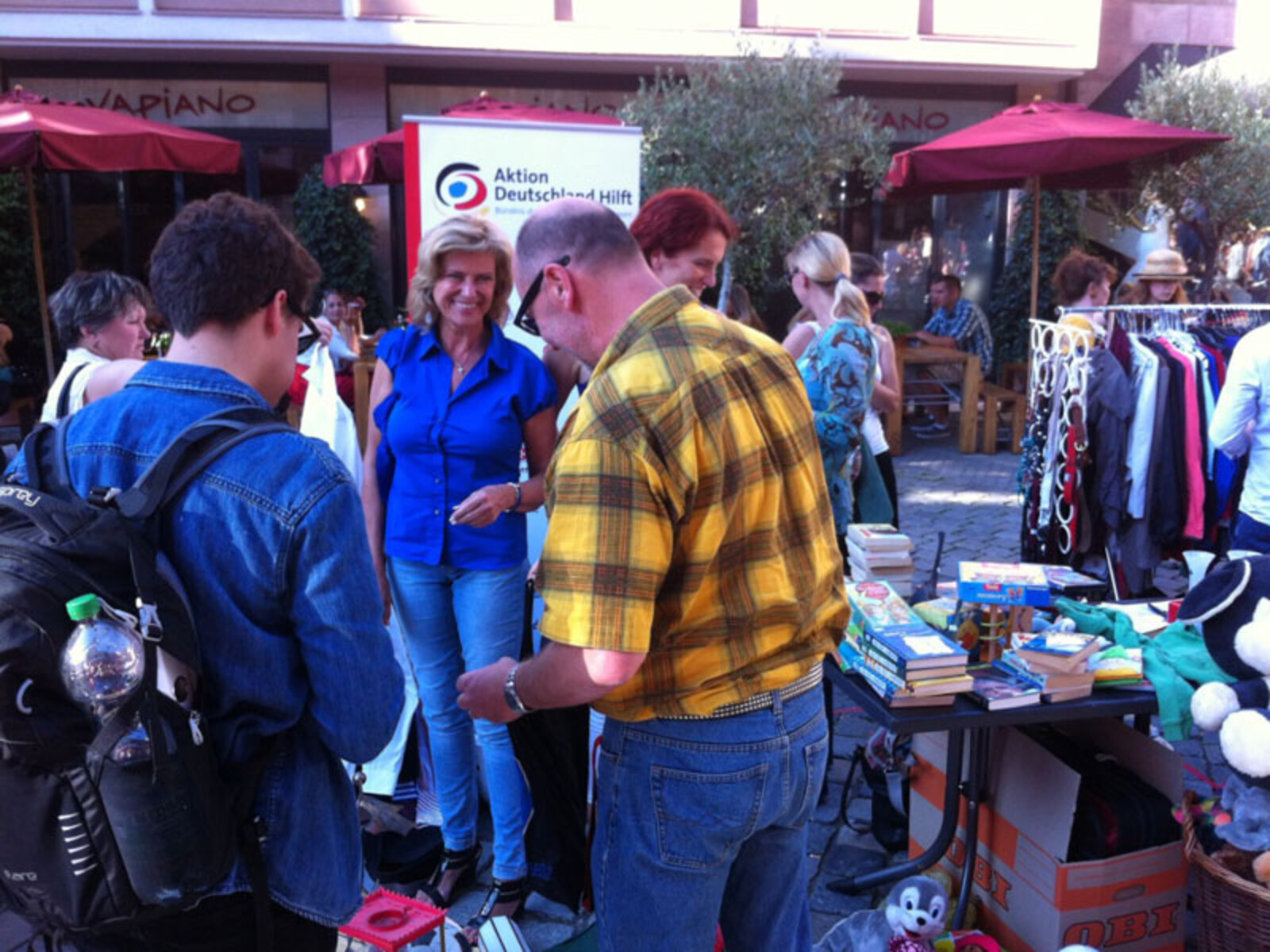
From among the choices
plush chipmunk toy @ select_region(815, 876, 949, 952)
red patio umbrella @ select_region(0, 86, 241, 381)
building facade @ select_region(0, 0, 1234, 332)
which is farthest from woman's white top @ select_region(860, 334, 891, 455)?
building facade @ select_region(0, 0, 1234, 332)

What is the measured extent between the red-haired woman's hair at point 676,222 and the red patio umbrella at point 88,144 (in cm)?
574

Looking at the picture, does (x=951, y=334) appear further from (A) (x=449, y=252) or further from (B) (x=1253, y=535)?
(A) (x=449, y=252)

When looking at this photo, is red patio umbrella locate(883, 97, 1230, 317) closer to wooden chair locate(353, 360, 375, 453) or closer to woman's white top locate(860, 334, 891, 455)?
woman's white top locate(860, 334, 891, 455)

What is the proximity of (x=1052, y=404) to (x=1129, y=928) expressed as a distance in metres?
2.89

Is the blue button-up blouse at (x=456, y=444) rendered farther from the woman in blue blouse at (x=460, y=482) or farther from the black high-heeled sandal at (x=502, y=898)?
the black high-heeled sandal at (x=502, y=898)

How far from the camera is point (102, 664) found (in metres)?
1.39

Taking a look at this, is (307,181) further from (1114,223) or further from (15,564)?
(15,564)

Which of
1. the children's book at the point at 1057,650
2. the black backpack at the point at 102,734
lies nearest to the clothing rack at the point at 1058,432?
the children's book at the point at 1057,650

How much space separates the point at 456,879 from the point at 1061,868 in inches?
69.5

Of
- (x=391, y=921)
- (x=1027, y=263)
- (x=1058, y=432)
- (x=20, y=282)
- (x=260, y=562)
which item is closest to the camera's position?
(x=260, y=562)

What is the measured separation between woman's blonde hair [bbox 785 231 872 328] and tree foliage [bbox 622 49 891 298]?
503 cm

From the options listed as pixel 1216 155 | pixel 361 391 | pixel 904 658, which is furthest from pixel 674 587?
pixel 1216 155

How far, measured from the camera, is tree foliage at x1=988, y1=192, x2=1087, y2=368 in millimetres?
12039

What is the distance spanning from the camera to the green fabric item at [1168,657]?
2.82 meters
